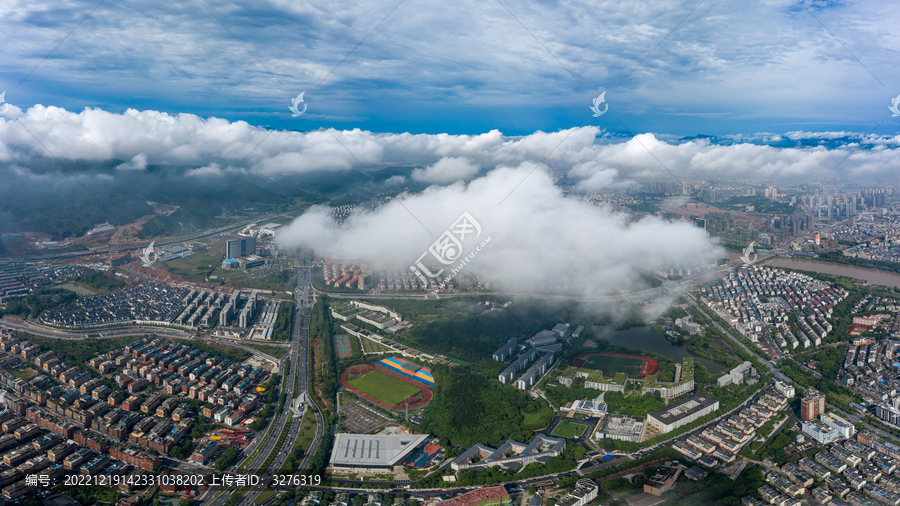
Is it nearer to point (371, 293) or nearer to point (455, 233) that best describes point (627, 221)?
point (455, 233)

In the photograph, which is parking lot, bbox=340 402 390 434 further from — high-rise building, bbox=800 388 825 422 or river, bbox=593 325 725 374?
high-rise building, bbox=800 388 825 422

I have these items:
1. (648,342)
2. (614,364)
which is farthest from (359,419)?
(648,342)

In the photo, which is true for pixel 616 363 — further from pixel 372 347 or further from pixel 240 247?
pixel 240 247

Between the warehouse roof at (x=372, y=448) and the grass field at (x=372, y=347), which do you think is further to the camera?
the grass field at (x=372, y=347)

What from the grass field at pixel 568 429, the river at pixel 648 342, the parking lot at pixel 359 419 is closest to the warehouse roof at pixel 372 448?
the parking lot at pixel 359 419

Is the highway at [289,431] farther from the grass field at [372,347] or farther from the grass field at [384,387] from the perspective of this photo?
the grass field at [372,347]

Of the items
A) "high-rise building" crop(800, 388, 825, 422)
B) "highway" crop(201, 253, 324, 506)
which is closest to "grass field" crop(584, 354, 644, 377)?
"high-rise building" crop(800, 388, 825, 422)
